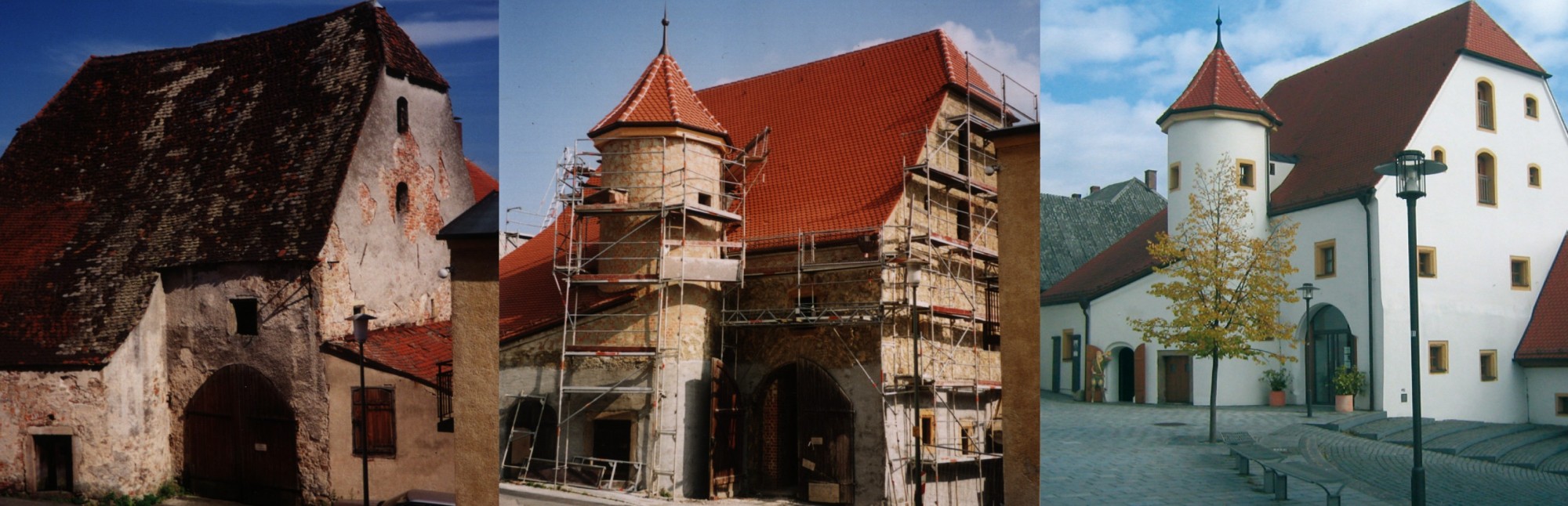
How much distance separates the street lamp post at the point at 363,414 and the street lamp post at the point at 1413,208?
15.7 ft

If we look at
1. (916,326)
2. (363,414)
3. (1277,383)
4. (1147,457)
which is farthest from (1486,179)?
(363,414)

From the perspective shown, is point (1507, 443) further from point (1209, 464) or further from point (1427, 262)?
point (1209, 464)

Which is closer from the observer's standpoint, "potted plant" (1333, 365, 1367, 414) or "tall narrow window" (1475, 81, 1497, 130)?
"potted plant" (1333, 365, 1367, 414)

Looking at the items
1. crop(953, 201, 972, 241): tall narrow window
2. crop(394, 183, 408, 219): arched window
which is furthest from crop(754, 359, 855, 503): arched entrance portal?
crop(394, 183, 408, 219): arched window

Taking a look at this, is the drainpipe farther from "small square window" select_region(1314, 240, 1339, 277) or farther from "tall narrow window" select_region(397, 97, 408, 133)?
"tall narrow window" select_region(397, 97, 408, 133)

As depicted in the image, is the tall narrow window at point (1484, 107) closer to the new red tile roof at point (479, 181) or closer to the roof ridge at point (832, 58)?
the roof ridge at point (832, 58)

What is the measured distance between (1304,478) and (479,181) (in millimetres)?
4067

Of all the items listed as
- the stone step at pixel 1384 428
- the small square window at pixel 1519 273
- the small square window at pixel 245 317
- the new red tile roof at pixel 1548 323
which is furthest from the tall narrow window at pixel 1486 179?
the small square window at pixel 245 317

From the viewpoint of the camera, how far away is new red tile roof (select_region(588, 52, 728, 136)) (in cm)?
507

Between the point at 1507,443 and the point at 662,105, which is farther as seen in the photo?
the point at 662,105

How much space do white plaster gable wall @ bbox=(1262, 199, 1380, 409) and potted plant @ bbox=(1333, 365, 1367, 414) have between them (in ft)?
0.09

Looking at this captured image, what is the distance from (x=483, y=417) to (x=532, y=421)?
0.37m

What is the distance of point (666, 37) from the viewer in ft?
18.0

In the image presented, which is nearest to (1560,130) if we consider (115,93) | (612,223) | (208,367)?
(612,223)
